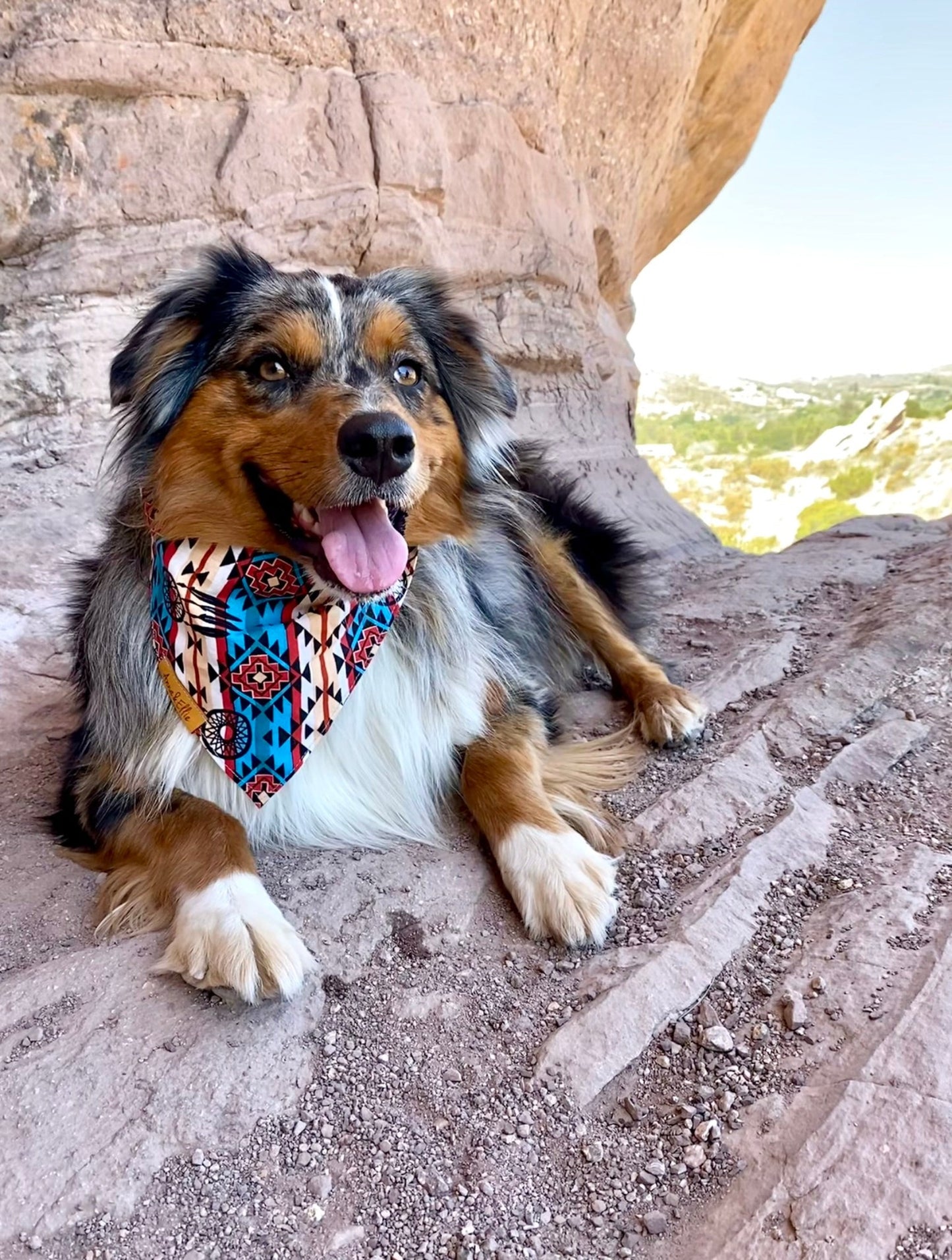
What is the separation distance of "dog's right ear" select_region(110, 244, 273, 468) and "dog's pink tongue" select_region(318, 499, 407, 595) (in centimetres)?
60

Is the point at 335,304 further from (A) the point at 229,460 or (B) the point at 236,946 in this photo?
(B) the point at 236,946

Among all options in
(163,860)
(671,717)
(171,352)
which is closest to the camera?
(163,860)

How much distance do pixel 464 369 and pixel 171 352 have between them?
891 millimetres

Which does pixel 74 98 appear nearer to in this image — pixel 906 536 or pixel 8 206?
pixel 8 206

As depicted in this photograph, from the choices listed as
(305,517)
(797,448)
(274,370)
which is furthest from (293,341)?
(797,448)

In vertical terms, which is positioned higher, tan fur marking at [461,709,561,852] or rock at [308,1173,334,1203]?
tan fur marking at [461,709,561,852]

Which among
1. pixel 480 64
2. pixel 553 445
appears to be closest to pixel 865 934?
pixel 553 445

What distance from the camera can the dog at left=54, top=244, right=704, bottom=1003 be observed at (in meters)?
2.10

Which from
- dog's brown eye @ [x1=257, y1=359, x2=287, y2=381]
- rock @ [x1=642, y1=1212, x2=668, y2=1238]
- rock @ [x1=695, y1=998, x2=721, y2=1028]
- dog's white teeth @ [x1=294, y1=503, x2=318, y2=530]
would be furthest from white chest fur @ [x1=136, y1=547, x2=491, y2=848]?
rock @ [x1=642, y1=1212, x2=668, y2=1238]

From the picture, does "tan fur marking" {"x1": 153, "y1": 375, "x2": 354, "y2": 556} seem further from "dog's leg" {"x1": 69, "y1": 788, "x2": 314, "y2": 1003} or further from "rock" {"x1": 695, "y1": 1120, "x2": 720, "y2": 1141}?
"rock" {"x1": 695, "y1": 1120, "x2": 720, "y2": 1141}

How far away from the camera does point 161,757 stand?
7.78 feet

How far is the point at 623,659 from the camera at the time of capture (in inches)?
139

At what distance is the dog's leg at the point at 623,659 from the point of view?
9.83ft

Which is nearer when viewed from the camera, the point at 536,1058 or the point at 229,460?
the point at 536,1058
